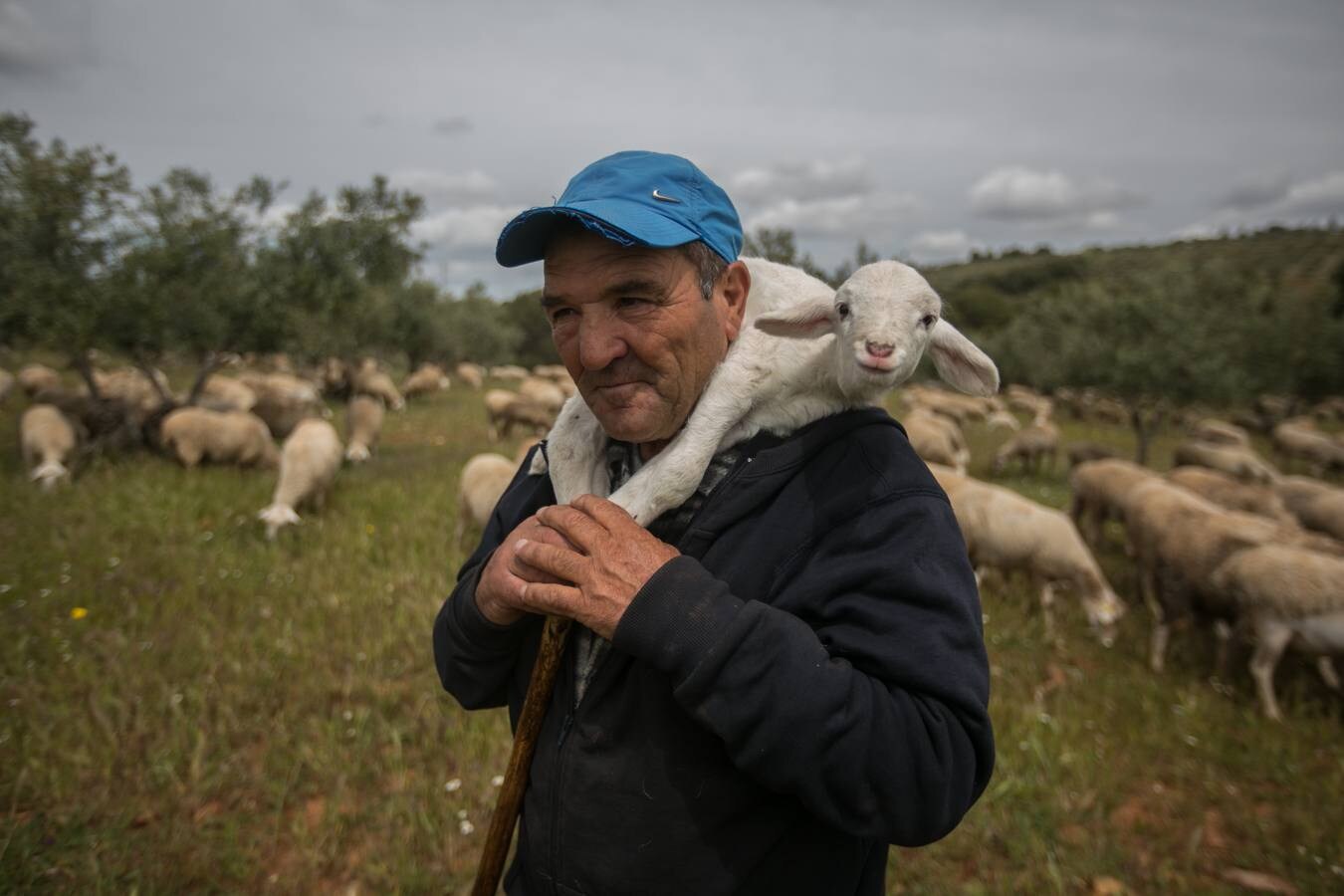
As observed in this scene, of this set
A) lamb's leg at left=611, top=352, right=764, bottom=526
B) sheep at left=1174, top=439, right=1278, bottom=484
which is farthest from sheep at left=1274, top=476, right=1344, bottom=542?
lamb's leg at left=611, top=352, right=764, bottom=526

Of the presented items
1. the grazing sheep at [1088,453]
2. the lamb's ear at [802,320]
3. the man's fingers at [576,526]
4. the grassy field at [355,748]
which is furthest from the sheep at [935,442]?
the man's fingers at [576,526]

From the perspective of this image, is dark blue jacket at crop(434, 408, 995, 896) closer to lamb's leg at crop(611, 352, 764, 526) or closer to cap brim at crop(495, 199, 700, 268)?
lamb's leg at crop(611, 352, 764, 526)

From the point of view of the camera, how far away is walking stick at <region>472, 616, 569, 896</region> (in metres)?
1.38

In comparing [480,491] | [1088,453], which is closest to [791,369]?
[480,491]

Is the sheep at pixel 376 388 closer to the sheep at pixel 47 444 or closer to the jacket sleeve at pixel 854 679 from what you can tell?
the sheep at pixel 47 444

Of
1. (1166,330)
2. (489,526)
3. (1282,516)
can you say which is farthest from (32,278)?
(1166,330)

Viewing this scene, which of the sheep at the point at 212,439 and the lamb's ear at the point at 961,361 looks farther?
the sheep at the point at 212,439

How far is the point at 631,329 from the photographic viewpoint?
1.37 m

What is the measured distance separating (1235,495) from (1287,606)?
5.51 meters

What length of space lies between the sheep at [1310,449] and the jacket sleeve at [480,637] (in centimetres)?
2783

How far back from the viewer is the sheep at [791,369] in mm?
1414

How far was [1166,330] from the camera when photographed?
17219 millimetres

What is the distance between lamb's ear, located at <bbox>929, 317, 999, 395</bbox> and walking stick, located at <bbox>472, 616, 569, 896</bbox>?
4.03 ft

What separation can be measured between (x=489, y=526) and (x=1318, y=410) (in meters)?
46.9
